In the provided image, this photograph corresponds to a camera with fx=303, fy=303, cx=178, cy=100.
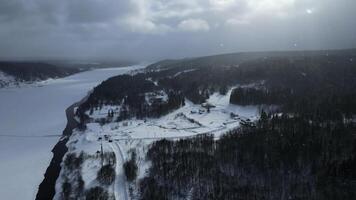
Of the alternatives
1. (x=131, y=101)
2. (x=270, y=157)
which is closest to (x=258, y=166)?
(x=270, y=157)

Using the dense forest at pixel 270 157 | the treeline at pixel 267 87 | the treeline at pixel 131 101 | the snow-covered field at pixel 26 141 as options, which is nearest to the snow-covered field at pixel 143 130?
the treeline at pixel 131 101

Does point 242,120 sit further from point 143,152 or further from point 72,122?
point 72,122

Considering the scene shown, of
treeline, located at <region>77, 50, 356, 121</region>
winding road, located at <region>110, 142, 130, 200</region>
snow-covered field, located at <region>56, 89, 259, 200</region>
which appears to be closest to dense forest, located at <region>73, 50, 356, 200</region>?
treeline, located at <region>77, 50, 356, 121</region>

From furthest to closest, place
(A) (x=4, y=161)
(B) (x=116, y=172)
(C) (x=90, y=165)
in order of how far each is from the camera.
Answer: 1. (A) (x=4, y=161)
2. (C) (x=90, y=165)
3. (B) (x=116, y=172)

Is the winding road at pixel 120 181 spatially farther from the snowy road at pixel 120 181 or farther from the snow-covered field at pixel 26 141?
the snow-covered field at pixel 26 141

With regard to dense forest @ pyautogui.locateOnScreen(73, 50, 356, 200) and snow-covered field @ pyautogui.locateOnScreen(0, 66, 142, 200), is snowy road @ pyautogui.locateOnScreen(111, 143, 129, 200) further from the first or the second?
snow-covered field @ pyautogui.locateOnScreen(0, 66, 142, 200)

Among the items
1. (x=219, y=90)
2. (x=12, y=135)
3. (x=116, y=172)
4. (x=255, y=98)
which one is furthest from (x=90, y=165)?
(x=219, y=90)
